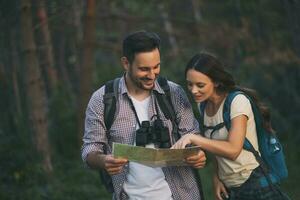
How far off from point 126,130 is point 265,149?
90 centimetres

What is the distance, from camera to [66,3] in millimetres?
9547

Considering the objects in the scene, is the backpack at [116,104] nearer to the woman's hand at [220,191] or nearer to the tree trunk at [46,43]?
the woman's hand at [220,191]

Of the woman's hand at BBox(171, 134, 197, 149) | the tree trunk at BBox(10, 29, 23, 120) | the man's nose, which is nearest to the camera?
the woman's hand at BBox(171, 134, 197, 149)

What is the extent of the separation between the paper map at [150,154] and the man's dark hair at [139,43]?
0.68 metres

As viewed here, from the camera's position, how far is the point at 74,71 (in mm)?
14195

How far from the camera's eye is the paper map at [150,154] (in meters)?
3.62

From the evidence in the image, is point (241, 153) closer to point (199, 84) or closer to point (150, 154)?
point (199, 84)

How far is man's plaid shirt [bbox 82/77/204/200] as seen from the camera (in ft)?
13.4

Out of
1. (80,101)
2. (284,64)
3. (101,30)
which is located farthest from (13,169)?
(101,30)

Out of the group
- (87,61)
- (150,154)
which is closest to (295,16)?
(150,154)

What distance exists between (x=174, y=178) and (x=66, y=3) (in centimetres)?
590

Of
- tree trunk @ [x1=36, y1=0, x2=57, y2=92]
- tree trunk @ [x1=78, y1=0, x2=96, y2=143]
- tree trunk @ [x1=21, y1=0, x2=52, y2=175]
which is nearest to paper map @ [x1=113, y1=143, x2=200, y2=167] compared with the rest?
tree trunk @ [x1=21, y1=0, x2=52, y2=175]

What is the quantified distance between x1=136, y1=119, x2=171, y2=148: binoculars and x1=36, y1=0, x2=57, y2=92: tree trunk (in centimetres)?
528

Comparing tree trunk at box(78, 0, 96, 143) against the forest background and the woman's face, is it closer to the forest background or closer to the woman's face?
the forest background
